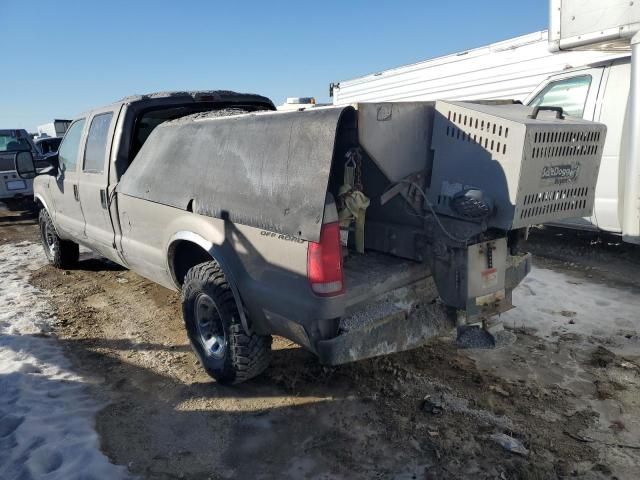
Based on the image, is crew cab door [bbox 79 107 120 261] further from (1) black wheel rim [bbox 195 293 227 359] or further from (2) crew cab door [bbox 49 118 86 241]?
(1) black wheel rim [bbox 195 293 227 359]

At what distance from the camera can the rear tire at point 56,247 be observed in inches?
247

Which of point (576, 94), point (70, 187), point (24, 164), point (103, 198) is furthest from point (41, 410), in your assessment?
point (576, 94)

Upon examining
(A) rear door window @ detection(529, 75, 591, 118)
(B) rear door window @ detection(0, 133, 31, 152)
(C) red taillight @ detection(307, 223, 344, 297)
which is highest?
(A) rear door window @ detection(529, 75, 591, 118)

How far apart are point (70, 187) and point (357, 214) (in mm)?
3827

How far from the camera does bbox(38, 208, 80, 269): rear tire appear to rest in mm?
6277

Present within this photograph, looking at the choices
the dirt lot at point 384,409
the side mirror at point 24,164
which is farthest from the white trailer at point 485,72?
the side mirror at point 24,164

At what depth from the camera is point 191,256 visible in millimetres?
3740

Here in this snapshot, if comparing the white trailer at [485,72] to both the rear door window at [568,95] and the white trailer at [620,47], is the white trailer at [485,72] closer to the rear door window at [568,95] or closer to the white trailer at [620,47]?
the rear door window at [568,95]

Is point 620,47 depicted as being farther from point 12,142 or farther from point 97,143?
point 12,142

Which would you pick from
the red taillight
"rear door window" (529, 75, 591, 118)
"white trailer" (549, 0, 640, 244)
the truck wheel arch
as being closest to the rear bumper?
the red taillight

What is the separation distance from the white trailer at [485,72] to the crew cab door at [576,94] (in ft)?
1.53

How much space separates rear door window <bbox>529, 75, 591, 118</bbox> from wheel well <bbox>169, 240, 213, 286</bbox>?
4.15 metres

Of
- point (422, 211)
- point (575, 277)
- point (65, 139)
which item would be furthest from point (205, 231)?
point (575, 277)

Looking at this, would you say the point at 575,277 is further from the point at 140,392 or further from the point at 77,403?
the point at 77,403
